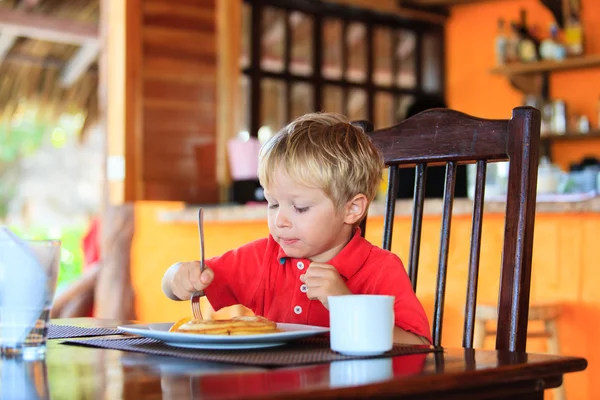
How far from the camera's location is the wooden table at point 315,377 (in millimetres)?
770

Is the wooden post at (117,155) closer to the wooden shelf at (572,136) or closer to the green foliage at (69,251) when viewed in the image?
the wooden shelf at (572,136)

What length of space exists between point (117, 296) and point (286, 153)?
3433 mm

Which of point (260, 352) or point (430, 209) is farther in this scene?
point (430, 209)

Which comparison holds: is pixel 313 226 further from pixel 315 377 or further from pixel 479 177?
pixel 315 377

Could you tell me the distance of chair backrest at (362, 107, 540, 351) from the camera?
4.03ft

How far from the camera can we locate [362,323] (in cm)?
98

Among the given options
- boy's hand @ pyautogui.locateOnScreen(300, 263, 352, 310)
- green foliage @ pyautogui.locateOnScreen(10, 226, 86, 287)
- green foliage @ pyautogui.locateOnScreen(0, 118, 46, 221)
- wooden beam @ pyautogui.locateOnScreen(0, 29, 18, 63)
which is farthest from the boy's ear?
green foliage @ pyautogui.locateOnScreen(0, 118, 46, 221)

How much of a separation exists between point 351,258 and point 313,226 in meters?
0.08

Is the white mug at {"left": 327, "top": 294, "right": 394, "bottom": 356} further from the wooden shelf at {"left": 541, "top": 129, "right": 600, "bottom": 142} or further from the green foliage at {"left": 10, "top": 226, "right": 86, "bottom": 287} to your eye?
the green foliage at {"left": 10, "top": 226, "right": 86, "bottom": 287}

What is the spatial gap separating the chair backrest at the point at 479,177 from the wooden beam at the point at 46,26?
439cm

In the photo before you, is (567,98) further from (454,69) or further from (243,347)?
(243,347)

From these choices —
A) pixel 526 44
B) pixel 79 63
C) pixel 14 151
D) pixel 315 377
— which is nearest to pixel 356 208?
pixel 315 377

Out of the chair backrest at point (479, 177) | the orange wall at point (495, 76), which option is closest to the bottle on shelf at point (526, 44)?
the orange wall at point (495, 76)

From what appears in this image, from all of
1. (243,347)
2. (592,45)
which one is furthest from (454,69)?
(243,347)
